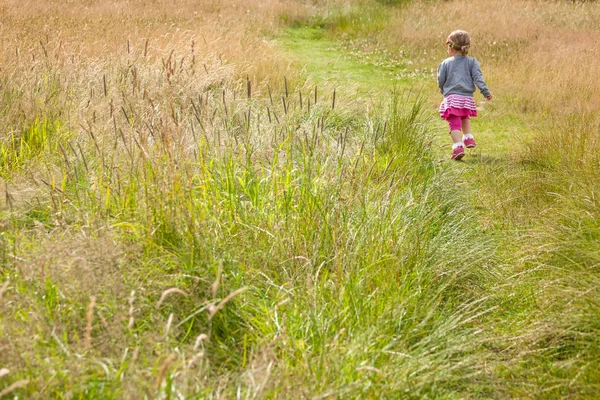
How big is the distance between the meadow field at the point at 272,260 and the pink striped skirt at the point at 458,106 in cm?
56

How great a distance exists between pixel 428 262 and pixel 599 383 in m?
1.13

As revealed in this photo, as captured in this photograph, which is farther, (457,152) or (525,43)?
(525,43)

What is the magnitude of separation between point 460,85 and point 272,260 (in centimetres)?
452

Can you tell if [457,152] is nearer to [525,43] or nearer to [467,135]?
[467,135]

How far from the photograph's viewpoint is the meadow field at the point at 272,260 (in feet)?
8.02

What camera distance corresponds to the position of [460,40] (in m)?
7.14

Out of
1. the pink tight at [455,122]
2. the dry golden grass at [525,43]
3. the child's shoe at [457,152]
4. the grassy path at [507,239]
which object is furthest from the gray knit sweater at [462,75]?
the dry golden grass at [525,43]

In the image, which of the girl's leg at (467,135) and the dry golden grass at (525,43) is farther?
the dry golden grass at (525,43)

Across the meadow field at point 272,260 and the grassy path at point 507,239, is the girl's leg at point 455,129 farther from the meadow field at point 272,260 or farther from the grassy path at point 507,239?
the meadow field at point 272,260

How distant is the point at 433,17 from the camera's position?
1483 centimetres

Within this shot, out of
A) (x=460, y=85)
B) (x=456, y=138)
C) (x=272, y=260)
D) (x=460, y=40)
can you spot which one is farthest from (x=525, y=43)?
(x=272, y=260)

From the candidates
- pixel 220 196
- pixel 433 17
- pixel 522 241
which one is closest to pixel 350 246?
pixel 220 196

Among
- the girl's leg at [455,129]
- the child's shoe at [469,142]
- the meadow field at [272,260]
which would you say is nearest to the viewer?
the meadow field at [272,260]

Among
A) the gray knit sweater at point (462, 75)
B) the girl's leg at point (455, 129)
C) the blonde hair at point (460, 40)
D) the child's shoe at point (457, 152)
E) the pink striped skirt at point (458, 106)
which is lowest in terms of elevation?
the child's shoe at point (457, 152)
